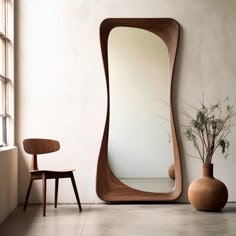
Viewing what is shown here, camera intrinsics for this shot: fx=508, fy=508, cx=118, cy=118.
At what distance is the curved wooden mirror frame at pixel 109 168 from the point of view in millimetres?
5750

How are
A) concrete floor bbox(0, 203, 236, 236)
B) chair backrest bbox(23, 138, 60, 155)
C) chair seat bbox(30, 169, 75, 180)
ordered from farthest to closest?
chair backrest bbox(23, 138, 60, 155) → chair seat bbox(30, 169, 75, 180) → concrete floor bbox(0, 203, 236, 236)

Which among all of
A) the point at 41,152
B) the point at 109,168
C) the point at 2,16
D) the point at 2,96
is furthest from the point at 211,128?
the point at 2,16

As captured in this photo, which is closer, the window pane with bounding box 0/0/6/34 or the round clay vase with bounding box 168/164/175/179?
the window pane with bounding box 0/0/6/34

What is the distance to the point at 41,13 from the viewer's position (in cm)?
587

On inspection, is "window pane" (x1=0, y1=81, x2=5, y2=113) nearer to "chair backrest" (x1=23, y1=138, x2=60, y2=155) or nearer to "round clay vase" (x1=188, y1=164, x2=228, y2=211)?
"chair backrest" (x1=23, y1=138, x2=60, y2=155)

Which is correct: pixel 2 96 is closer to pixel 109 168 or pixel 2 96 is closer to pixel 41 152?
pixel 41 152

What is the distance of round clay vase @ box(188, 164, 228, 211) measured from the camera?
5207 mm

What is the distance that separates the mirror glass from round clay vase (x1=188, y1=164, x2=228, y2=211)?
22.0 inches

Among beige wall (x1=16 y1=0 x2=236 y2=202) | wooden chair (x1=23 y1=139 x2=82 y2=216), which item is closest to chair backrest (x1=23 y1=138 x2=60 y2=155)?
wooden chair (x1=23 y1=139 x2=82 y2=216)

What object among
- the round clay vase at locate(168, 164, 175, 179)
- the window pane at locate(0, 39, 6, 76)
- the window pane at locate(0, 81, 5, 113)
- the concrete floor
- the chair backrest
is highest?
the window pane at locate(0, 39, 6, 76)

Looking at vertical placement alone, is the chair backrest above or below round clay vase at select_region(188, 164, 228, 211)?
above

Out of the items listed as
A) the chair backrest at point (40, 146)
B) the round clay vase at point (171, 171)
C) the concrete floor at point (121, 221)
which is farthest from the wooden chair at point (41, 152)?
the round clay vase at point (171, 171)

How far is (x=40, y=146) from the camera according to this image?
5.45m

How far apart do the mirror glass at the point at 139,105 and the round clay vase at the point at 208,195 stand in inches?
22.0
